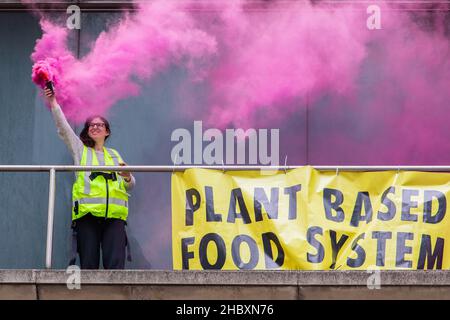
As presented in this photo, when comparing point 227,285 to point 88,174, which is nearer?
point 227,285

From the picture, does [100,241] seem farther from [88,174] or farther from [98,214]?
[88,174]

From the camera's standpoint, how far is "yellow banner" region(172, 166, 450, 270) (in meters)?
10.9

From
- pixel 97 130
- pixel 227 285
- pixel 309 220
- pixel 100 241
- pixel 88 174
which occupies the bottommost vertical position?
pixel 227 285

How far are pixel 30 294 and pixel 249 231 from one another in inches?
76.4

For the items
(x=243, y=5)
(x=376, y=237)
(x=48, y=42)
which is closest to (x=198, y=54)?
(x=243, y=5)

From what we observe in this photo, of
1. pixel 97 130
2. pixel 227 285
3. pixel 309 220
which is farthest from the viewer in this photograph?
pixel 97 130

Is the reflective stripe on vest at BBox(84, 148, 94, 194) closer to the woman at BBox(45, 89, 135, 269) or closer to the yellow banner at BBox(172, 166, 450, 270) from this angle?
the woman at BBox(45, 89, 135, 269)

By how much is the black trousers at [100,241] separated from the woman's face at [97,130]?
3.42 ft

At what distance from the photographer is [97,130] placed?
39.6ft

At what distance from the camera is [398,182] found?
11148 mm

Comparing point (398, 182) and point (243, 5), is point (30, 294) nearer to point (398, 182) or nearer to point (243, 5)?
point (398, 182)

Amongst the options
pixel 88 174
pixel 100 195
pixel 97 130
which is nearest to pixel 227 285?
pixel 100 195

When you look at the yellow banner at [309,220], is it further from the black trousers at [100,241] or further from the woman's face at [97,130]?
the woman's face at [97,130]

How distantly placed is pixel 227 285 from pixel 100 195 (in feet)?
5.10
